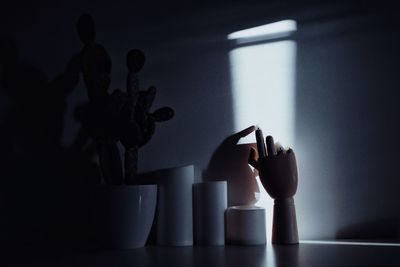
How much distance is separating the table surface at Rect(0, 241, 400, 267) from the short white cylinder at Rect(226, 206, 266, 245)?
0.03 meters

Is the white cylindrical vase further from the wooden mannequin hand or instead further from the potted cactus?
the wooden mannequin hand

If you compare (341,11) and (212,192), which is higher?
(341,11)

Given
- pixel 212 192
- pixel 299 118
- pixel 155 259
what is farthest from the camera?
pixel 299 118

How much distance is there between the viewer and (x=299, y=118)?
43.3 inches

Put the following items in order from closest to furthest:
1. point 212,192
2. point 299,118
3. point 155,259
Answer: point 155,259 → point 212,192 → point 299,118

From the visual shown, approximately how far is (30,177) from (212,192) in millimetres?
525

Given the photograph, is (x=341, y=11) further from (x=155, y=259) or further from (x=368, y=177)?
(x=155, y=259)

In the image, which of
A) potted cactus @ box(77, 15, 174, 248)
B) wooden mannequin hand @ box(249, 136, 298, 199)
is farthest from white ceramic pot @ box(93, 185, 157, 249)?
wooden mannequin hand @ box(249, 136, 298, 199)

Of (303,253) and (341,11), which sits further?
(341,11)

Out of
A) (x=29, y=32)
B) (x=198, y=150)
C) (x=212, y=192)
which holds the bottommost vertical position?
(x=212, y=192)

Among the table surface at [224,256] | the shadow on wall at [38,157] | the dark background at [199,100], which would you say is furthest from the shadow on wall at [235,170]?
the shadow on wall at [38,157]

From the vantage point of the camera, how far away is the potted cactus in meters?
0.93

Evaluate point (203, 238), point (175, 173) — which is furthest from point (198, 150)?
point (203, 238)

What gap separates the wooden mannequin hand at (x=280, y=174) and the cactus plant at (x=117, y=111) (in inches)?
10.8
